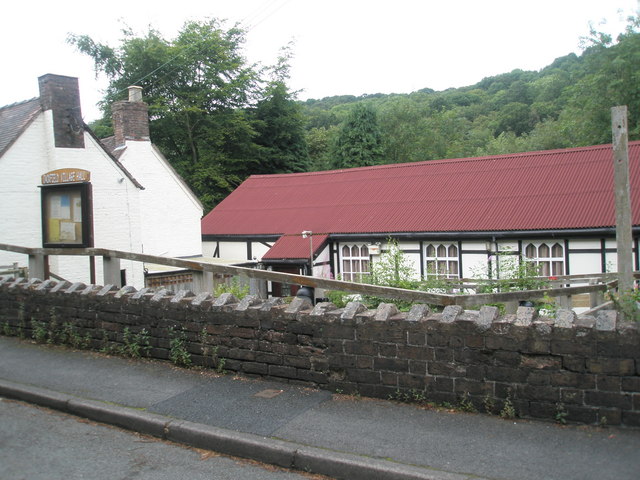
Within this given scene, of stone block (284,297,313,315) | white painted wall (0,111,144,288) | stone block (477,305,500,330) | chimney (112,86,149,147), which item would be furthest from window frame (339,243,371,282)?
stone block (477,305,500,330)

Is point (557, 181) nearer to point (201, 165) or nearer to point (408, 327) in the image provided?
point (408, 327)

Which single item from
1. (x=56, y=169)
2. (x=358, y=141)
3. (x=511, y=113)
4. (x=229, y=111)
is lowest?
(x=56, y=169)

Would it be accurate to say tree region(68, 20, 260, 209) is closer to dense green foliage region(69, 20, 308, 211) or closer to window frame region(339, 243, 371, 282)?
dense green foliage region(69, 20, 308, 211)

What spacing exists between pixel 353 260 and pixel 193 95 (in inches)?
927

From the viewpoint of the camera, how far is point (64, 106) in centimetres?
1909

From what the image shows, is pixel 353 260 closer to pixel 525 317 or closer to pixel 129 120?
pixel 129 120

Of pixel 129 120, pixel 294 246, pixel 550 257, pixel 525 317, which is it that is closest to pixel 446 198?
pixel 550 257

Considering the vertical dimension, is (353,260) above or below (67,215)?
below

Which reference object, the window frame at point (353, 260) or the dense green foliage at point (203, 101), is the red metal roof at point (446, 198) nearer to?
the window frame at point (353, 260)

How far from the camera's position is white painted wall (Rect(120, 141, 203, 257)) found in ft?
79.7

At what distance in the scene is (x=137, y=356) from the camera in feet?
23.5

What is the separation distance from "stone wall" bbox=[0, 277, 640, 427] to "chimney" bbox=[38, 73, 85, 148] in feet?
45.5

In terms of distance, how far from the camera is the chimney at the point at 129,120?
23750 millimetres

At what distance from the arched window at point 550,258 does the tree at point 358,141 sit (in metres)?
28.7
